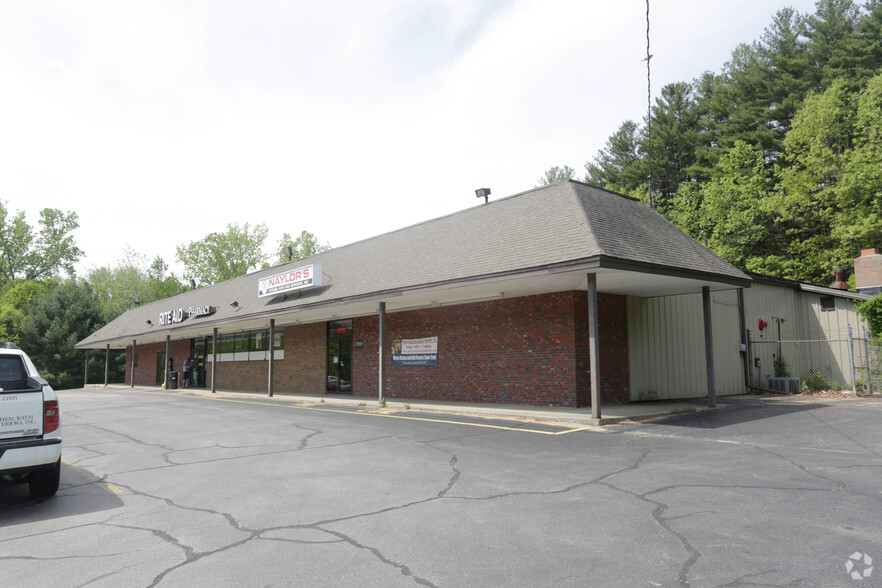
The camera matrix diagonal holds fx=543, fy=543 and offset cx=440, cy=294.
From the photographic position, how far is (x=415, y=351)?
18.4m

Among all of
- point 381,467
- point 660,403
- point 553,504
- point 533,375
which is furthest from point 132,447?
point 660,403

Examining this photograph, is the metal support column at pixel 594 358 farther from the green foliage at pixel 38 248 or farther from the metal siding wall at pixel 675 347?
the green foliage at pixel 38 248

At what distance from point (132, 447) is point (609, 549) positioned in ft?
28.9

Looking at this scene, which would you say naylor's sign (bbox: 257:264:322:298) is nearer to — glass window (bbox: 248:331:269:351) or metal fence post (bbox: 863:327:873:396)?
glass window (bbox: 248:331:269:351)

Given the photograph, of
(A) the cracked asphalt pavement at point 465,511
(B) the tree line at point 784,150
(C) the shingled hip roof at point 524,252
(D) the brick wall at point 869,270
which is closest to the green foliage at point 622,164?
(B) the tree line at point 784,150

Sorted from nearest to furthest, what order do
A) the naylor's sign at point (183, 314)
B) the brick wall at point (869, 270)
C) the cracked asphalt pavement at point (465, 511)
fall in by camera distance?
the cracked asphalt pavement at point (465, 511) < the brick wall at point (869, 270) < the naylor's sign at point (183, 314)

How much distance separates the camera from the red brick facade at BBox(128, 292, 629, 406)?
14164 millimetres

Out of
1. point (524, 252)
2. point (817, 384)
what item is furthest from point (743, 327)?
point (524, 252)

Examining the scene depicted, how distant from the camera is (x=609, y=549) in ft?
13.8

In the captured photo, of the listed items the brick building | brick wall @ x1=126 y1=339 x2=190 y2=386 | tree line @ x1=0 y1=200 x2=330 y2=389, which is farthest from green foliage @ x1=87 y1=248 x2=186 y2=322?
the brick building

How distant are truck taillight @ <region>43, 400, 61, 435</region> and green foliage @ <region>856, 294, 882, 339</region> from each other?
70.8 ft

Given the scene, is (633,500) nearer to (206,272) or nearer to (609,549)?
(609,549)

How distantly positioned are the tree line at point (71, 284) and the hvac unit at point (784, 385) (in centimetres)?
2534

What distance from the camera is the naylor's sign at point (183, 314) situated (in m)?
27.8
